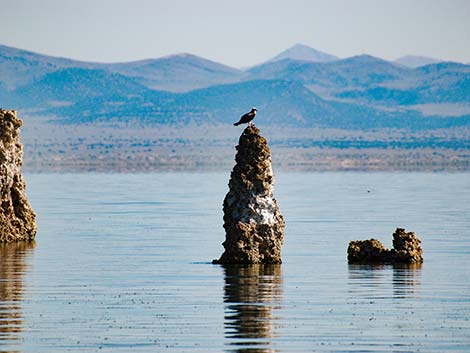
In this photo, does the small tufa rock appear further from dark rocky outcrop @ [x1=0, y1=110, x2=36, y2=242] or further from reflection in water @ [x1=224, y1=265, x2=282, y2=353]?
dark rocky outcrop @ [x1=0, y1=110, x2=36, y2=242]

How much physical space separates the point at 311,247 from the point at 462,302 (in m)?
16.6

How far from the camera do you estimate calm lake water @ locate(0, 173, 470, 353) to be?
26984 mm

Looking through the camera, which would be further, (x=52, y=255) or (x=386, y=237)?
(x=386, y=237)

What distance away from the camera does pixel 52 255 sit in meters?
45.0

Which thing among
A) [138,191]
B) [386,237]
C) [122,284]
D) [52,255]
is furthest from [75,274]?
[138,191]

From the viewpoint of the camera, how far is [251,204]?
3881 cm

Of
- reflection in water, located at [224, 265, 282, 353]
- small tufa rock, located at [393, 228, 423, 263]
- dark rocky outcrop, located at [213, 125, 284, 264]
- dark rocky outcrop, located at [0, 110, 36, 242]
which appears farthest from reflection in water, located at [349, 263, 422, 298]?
dark rocky outcrop, located at [0, 110, 36, 242]

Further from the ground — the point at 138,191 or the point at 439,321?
the point at 138,191

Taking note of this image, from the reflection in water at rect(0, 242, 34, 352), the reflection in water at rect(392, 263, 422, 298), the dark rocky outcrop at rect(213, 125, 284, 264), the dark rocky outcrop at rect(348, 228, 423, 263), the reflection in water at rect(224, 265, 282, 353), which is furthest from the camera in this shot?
the dark rocky outcrop at rect(348, 228, 423, 263)

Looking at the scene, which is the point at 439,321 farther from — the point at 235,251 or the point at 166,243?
the point at 166,243

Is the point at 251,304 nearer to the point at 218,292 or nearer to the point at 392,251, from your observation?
the point at 218,292

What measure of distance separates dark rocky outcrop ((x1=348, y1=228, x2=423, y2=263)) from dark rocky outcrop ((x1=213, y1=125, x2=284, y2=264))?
3.93m

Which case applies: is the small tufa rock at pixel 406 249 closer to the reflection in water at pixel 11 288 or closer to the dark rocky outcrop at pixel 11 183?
the reflection in water at pixel 11 288

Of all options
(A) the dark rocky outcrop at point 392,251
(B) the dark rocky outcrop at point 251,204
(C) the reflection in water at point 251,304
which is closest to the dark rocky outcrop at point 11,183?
(C) the reflection in water at point 251,304
